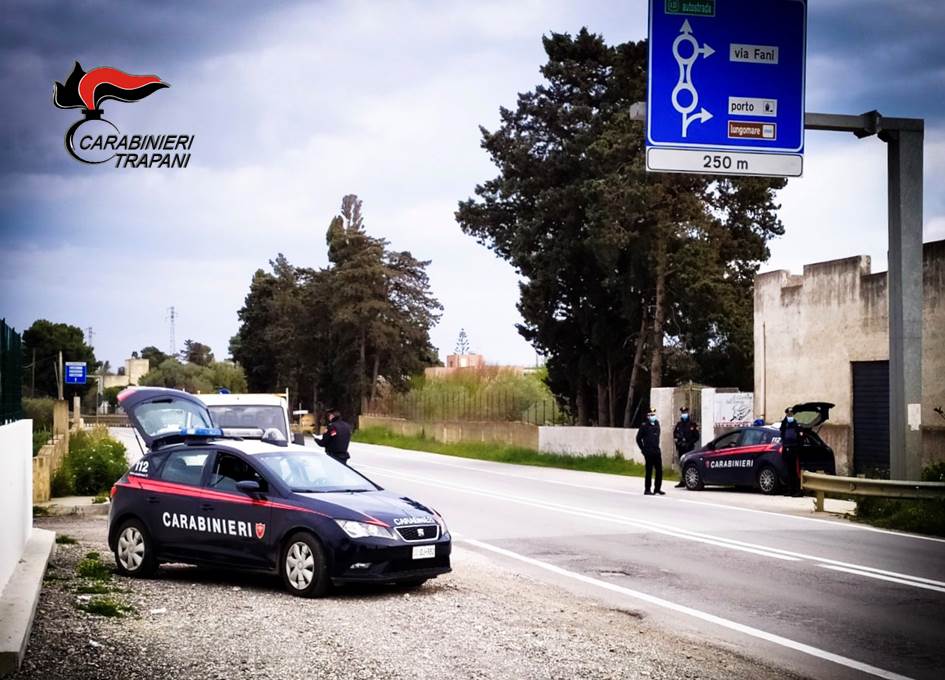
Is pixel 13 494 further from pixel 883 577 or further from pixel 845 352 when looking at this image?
pixel 845 352

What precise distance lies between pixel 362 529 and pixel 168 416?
879cm

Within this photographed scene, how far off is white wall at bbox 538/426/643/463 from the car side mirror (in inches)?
1064

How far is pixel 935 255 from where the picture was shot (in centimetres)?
2819

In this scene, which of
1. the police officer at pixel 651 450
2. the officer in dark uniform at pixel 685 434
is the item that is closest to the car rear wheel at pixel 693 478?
the police officer at pixel 651 450

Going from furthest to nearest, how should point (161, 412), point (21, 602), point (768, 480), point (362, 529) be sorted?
point (768, 480) → point (161, 412) → point (362, 529) → point (21, 602)

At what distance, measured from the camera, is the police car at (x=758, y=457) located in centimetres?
2698

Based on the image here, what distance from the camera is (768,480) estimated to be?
89.6 ft

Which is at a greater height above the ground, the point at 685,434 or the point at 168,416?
the point at 168,416

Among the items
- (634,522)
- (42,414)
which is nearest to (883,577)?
(634,522)

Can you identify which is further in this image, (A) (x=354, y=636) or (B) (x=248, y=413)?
(B) (x=248, y=413)

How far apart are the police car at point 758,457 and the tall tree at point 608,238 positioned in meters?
12.0

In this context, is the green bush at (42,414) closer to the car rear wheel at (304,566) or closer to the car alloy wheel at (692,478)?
the car alloy wheel at (692,478)

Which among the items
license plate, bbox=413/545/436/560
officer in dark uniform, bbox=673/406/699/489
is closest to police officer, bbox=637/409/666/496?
officer in dark uniform, bbox=673/406/699/489

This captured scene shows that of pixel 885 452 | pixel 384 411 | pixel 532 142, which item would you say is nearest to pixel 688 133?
pixel 885 452
